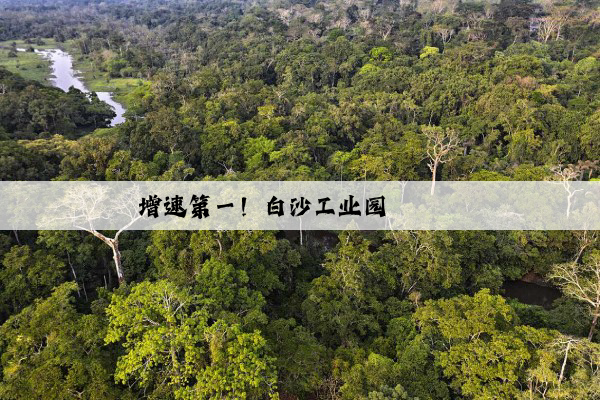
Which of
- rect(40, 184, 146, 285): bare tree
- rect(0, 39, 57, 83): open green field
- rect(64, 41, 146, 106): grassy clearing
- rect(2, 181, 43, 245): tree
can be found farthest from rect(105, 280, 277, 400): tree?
rect(0, 39, 57, 83): open green field

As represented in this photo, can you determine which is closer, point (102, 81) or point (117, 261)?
point (117, 261)

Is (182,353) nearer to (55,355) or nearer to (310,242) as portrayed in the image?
(55,355)

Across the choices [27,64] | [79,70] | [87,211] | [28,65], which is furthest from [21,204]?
[27,64]

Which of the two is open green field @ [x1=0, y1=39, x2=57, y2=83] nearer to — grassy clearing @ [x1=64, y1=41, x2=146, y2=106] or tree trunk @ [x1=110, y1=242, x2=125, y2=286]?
grassy clearing @ [x1=64, y1=41, x2=146, y2=106]

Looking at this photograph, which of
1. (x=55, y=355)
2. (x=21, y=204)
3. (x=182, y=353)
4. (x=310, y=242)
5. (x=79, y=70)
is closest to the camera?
(x=55, y=355)

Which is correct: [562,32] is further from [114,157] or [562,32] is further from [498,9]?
[114,157]

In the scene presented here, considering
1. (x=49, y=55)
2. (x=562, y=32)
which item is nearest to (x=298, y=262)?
(x=562, y=32)

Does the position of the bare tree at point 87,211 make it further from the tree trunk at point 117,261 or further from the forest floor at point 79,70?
the forest floor at point 79,70

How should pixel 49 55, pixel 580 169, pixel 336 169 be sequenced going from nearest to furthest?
1. pixel 580 169
2. pixel 336 169
3. pixel 49 55
